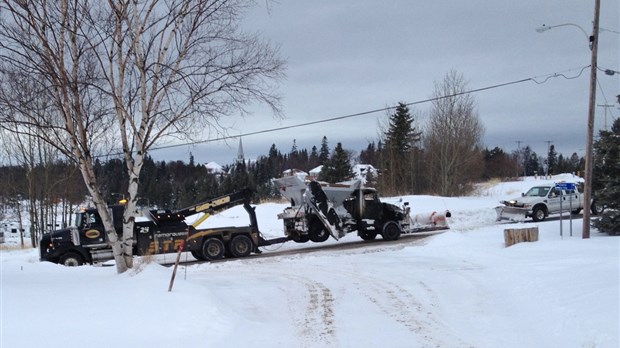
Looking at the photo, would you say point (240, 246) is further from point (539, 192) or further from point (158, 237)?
→ point (539, 192)

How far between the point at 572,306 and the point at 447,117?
39.2 metres

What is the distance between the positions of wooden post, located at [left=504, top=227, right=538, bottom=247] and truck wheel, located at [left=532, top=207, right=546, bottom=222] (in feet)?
37.7

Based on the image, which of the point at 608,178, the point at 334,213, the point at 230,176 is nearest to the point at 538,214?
the point at 608,178

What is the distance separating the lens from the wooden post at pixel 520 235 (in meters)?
16.4

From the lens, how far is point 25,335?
6.73 metres

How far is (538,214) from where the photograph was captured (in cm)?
2719

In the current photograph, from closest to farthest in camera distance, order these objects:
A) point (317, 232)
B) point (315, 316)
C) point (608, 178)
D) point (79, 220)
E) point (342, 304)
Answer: point (315, 316) → point (342, 304) → point (608, 178) → point (79, 220) → point (317, 232)

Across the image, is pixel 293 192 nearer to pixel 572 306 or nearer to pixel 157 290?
pixel 157 290

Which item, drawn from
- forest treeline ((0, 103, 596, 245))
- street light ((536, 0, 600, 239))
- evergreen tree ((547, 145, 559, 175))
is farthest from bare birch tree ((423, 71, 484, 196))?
evergreen tree ((547, 145, 559, 175))

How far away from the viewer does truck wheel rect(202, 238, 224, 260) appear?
63.6 ft

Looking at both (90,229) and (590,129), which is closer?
(590,129)

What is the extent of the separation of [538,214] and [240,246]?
51.3 feet

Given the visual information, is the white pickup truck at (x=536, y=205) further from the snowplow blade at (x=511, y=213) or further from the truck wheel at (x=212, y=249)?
the truck wheel at (x=212, y=249)

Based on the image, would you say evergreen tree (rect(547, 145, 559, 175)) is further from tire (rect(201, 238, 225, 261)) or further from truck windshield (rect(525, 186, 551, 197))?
tire (rect(201, 238, 225, 261))
